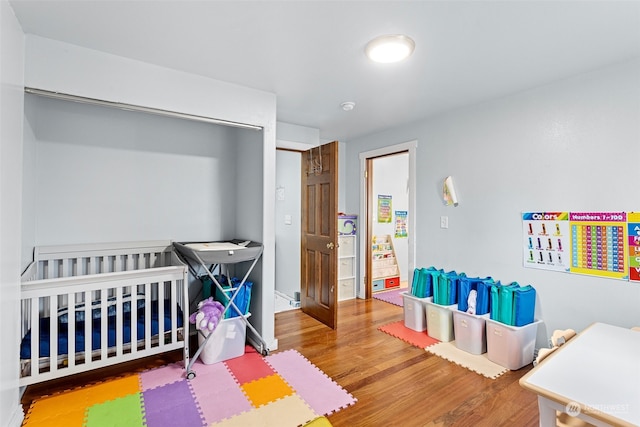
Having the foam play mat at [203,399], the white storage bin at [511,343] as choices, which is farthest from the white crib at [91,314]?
the white storage bin at [511,343]

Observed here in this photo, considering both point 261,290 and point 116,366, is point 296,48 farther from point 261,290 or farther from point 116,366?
point 116,366

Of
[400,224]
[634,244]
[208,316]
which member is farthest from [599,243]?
[400,224]

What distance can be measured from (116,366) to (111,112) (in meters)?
2.15

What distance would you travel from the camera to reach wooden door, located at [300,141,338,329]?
3285 mm

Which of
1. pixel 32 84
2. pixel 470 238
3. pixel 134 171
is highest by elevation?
pixel 32 84

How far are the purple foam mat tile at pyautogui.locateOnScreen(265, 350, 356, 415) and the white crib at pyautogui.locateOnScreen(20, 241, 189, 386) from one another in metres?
0.74

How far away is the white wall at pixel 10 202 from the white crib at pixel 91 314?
142 millimetres

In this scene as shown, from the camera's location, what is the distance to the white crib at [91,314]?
74.7 inches

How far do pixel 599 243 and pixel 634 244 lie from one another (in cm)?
18

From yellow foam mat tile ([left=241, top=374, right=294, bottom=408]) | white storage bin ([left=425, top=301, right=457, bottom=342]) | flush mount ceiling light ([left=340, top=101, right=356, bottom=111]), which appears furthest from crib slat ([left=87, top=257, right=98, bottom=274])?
white storage bin ([left=425, top=301, right=457, bottom=342])

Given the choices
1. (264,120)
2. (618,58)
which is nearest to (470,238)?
(618,58)

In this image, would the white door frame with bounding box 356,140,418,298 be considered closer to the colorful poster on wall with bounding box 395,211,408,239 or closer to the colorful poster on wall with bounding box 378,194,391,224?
the colorful poster on wall with bounding box 378,194,391,224

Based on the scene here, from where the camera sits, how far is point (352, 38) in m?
1.89

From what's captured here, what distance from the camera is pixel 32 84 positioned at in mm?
1894
